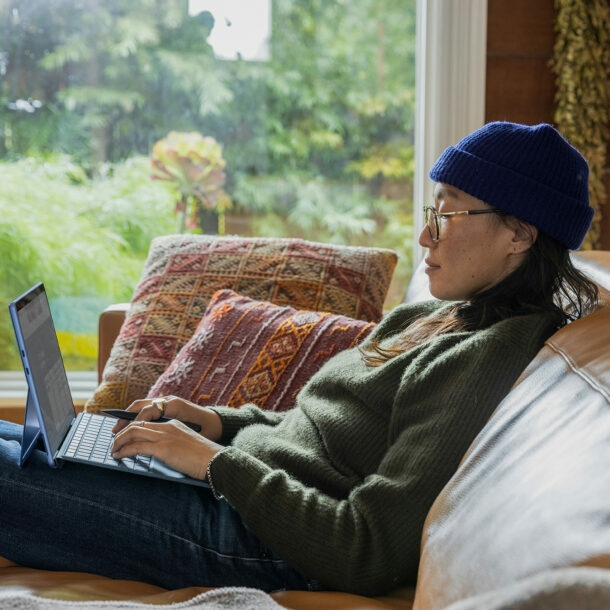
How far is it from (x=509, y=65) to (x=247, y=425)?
1863 millimetres

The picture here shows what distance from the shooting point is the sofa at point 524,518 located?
0.74 m

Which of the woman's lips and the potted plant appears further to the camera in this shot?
the potted plant

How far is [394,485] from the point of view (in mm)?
1201

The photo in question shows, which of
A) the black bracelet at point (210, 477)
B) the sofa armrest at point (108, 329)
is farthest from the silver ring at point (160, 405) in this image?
the sofa armrest at point (108, 329)

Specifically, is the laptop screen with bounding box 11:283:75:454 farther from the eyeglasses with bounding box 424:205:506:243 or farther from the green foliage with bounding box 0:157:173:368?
the green foliage with bounding box 0:157:173:368

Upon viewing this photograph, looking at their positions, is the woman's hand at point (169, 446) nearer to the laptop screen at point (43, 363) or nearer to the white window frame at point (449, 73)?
the laptop screen at point (43, 363)

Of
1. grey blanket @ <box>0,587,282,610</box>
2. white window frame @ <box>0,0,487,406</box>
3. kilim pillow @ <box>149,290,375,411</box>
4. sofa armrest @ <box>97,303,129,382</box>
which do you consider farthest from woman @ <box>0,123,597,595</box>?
white window frame @ <box>0,0,487,406</box>

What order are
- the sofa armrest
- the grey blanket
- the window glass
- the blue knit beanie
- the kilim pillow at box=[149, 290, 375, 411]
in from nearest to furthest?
the grey blanket
the blue knit beanie
the kilim pillow at box=[149, 290, 375, 411]
the sofa armrest
the window glass

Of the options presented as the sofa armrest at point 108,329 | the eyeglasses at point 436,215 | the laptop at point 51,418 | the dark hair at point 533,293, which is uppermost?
the eyeglasses at point 436,215

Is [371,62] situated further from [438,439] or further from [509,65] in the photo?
[438,439]

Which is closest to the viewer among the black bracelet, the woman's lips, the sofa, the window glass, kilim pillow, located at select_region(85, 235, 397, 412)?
the sofa

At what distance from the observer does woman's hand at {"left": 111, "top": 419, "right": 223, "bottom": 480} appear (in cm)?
135

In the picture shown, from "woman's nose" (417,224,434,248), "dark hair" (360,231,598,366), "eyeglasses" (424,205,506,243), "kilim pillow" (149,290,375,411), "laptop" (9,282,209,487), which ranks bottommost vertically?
"kilim pillow" (149,290,375,411)

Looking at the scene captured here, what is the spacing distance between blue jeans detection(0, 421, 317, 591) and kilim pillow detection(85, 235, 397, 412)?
0.83 m
